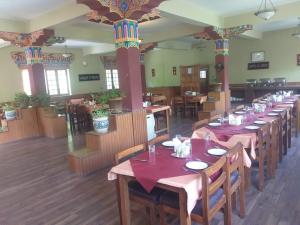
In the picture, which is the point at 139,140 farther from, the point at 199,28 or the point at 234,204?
the point at 199,28

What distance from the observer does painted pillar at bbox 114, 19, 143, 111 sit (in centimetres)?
446

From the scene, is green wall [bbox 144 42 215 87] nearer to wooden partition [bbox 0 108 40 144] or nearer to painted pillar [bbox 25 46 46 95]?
painted pillar [bbox 25 46 46 95]

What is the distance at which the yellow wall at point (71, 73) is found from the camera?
9.41m

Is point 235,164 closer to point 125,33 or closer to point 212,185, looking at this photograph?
point 212,185

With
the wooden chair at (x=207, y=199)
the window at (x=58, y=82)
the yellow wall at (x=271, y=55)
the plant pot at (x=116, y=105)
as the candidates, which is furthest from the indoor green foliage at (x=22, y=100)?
the yellow wall at (x=271, y=55)

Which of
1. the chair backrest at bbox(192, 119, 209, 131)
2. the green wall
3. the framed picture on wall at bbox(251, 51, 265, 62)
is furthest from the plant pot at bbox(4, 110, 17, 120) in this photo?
the framed picture on wall at bbox(251, 51, 265, 62)

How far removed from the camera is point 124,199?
220 cm

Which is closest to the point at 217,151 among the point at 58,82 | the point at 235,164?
the point at 235,164

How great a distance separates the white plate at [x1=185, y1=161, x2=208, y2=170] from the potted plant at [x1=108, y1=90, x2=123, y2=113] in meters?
2.51

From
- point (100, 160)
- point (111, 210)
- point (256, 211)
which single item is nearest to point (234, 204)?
point (256, 211)

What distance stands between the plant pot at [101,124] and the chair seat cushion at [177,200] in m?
2.28

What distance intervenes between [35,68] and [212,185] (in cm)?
644

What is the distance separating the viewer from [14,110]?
6.57 meters

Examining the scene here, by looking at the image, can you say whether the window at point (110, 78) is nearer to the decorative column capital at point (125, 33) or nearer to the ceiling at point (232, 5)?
the ceiling at point (232, 5)
